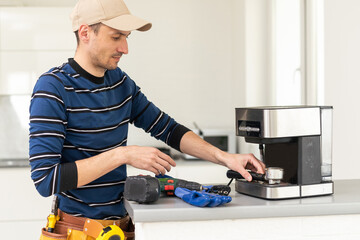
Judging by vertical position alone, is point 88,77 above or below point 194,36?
below

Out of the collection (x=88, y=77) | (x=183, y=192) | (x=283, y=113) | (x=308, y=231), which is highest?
(x=88, y=77)

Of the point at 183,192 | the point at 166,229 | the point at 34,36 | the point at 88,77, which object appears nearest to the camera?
the point at 166,229

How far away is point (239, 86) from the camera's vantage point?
4.54 metres

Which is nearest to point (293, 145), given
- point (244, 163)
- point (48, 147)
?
point (244, 163)

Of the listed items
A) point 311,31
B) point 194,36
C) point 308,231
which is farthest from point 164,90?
point 308,231

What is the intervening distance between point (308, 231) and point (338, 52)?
66.3 inches

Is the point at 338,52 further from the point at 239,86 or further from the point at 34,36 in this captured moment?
the point at 34,36

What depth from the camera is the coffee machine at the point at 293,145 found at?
1814 millimetres

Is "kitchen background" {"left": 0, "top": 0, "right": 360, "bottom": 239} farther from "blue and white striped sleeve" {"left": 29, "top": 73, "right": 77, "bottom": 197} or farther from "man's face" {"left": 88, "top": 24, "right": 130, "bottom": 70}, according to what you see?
"blue and white striped sleeve" {"left": 29, "top": 73, "right": 77, "bottom": 197}

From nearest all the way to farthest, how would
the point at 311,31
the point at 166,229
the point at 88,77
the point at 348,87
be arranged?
the point at 166,229, the point at 88,77, the point at 348,87, the point at 311,31

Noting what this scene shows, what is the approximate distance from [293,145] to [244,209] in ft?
1.16

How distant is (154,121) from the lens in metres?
2.23

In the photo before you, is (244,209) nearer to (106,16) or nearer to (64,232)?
(64,232)

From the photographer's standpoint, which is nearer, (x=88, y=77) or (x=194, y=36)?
(x=88, y=77)
